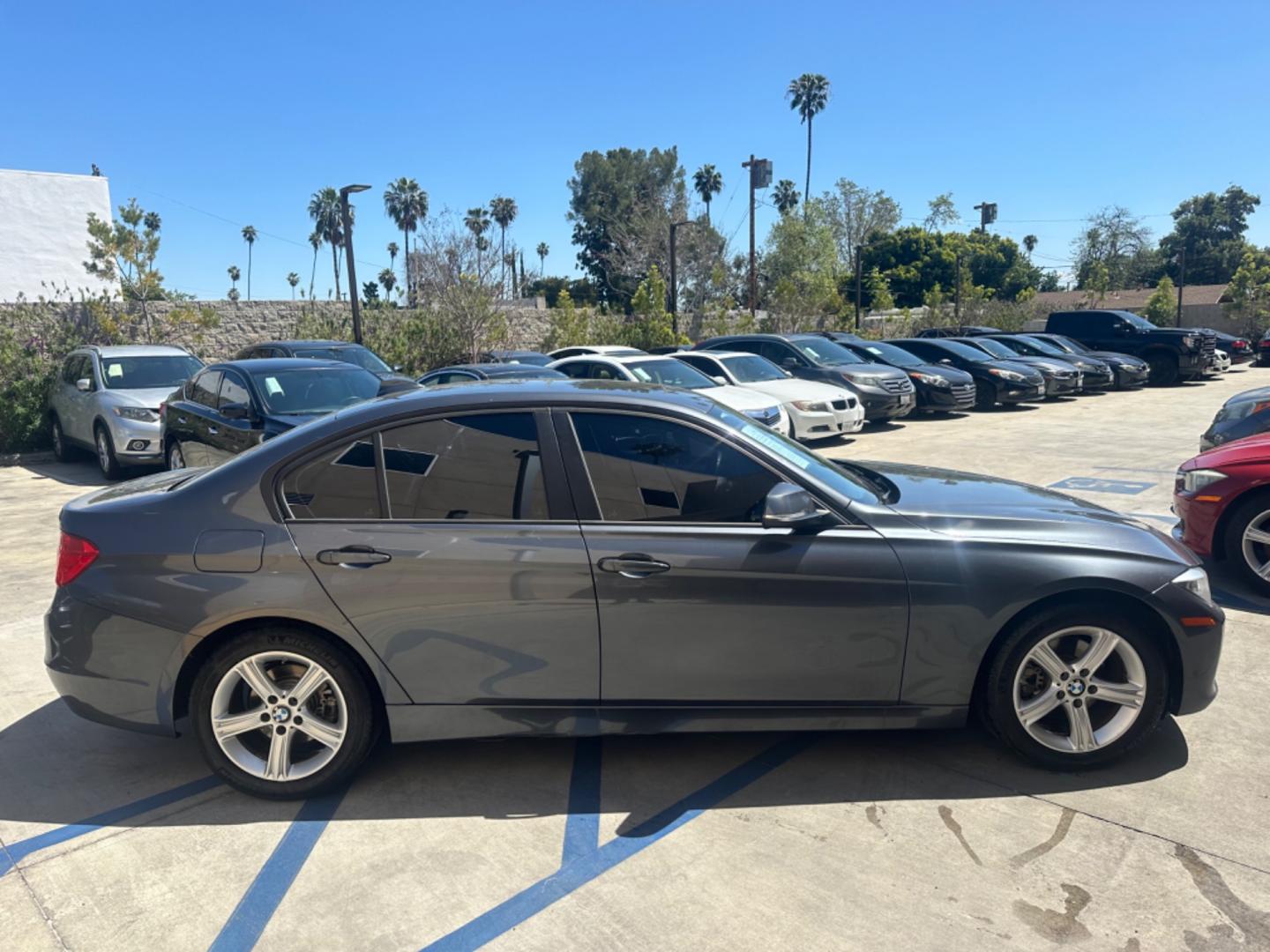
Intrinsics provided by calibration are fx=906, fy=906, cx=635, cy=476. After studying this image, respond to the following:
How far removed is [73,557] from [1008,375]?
1756cm

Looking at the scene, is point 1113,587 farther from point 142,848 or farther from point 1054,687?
point 142,848

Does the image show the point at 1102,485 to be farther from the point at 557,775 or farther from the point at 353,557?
the point at 353,557

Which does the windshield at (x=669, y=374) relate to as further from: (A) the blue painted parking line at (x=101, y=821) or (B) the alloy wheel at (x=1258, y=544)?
(A) the blue painted parking line at (x=101, y=821)

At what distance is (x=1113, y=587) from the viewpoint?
343cm

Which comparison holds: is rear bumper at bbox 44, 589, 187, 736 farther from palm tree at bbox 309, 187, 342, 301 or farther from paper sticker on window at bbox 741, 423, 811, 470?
palm tree at bbox 309, 187, 342, 301

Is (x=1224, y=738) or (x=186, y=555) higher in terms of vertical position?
(x=186, y=555)

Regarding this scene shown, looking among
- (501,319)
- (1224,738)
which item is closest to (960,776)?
(1224,738)

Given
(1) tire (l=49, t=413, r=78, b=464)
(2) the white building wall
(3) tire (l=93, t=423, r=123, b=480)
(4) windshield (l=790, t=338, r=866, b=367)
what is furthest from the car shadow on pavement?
(2) the white building wall

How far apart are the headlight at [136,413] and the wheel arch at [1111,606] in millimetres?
10969

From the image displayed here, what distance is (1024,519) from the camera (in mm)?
3605

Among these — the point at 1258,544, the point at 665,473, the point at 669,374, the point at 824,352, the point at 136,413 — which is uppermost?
the point at 824,352

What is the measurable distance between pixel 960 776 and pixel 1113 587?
0.94 m

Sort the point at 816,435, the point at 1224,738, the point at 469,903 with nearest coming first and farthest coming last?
1. the point at 469,903
2. the point at 1224,738
3. the point at 816,435

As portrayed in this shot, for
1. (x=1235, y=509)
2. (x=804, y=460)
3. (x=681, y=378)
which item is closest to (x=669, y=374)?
(x=681, y=378)
